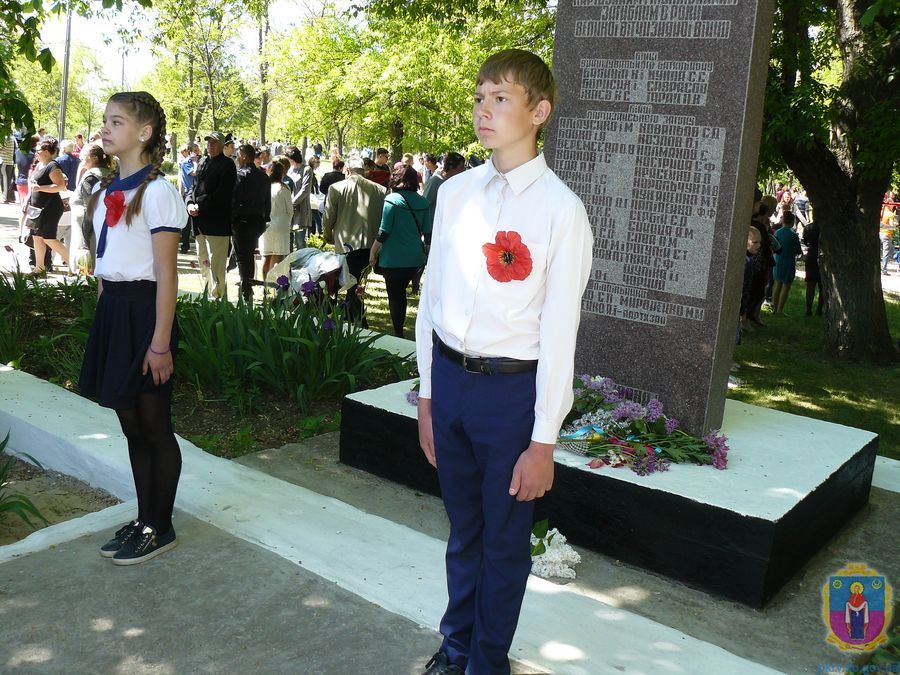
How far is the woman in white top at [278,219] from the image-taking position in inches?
493

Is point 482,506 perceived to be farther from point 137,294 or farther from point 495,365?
point 137,294

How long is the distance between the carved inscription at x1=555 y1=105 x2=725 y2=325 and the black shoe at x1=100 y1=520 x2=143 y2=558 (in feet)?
9.30

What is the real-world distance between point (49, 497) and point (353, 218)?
223 inches

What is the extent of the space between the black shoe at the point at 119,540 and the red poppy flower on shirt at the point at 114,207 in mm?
1302

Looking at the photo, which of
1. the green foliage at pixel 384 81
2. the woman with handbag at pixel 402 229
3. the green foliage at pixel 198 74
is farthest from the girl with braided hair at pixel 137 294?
the green foliage at pixel 198 74

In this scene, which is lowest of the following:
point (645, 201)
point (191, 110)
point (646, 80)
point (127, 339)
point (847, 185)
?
point (127, 339)

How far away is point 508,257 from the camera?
107 inches

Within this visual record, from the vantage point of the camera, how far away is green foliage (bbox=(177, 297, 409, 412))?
6613 millimetres

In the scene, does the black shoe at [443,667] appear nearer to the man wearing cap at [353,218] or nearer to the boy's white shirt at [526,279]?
the boy's white shirt at [526,279]

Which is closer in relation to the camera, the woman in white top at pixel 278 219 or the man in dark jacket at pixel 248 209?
the man in dark jacket at pixel 248 209

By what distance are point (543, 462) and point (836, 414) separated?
265 inches

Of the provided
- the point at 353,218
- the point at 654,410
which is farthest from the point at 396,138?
the point at 654,410

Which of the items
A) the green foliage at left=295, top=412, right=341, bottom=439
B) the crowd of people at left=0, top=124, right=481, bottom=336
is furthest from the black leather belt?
the crowd of people at left=0, top=124, right=481, bottom=336

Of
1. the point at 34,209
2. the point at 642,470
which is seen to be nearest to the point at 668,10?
the point at 642,470
